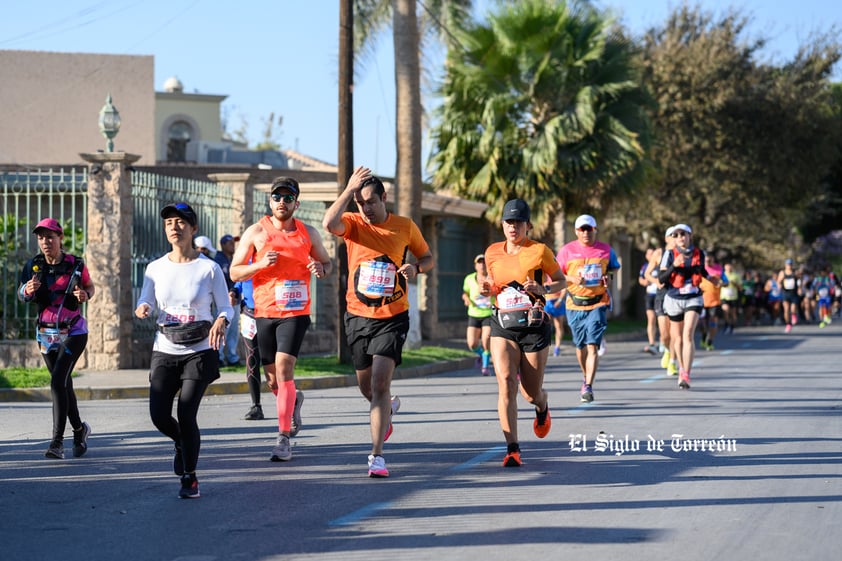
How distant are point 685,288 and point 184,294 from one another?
8817 mm

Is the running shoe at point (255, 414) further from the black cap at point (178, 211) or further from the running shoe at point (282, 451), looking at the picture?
the black cap at point (178, 211)

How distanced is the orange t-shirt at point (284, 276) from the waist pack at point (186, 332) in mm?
1643

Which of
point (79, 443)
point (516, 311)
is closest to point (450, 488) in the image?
point (516, 311)

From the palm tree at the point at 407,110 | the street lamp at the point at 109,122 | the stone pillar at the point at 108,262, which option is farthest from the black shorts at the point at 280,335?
the palm tree at the point at 407,110

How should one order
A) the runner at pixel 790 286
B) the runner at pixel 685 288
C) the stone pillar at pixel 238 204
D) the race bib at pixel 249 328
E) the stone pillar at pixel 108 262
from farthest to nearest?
1. the runner at pixel 790 286
2. the stone pillar at pixel 238 204
3. the stone pillar at pixel 108 262
4. the runner at pixel 685 288
5. the race bib at pixel 249 328

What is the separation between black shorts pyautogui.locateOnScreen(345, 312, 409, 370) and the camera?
826 cm

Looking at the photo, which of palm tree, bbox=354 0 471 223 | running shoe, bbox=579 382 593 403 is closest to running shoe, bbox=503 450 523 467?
running shoe, bbox=579 382 593 403

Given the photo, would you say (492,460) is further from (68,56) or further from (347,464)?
(68,56)

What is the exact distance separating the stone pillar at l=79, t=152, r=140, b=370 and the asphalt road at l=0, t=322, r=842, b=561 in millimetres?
4299

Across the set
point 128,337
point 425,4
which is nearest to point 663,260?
point 128,337

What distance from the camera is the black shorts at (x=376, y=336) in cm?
826

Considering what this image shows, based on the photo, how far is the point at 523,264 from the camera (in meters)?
8.92

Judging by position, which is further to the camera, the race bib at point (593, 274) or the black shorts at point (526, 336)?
the race bib at point (593, 274)

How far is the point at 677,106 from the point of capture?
40.3m
